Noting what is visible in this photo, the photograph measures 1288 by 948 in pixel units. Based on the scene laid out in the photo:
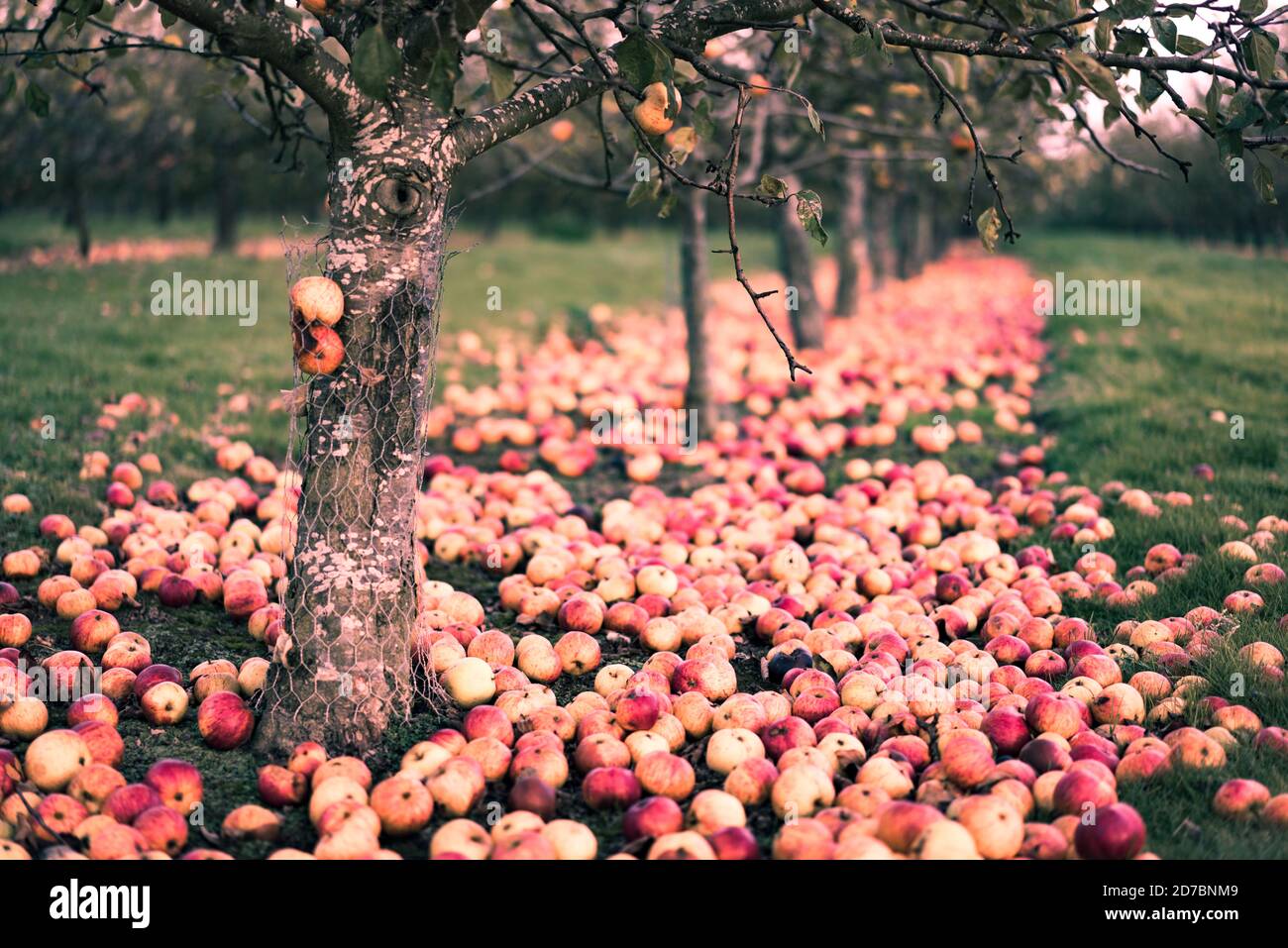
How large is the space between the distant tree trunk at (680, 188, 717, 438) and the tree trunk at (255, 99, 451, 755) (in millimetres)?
4646

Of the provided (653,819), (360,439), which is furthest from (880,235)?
(653,819)

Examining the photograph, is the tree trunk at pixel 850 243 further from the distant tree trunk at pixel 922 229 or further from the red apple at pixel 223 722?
the red apple at pixel 223 722

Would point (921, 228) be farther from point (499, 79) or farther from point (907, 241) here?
point (499, 79)

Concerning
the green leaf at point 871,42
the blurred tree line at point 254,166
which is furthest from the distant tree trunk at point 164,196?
the green leaf at point 871,42

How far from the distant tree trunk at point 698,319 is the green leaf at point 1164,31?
15.1ft

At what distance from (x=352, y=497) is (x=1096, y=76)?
2551 millimetres

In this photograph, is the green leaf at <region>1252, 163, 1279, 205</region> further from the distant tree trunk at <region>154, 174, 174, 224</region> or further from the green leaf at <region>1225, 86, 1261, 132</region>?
the distant tree trunk at <region>154, 174, 174, 224</region>

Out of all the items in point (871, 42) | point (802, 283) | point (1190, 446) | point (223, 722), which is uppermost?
point (802, 283)

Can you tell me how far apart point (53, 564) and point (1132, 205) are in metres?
46.3

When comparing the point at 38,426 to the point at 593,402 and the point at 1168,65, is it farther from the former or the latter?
the point at 1168,65

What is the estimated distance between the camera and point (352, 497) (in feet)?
11.0
